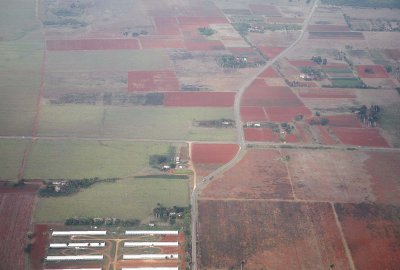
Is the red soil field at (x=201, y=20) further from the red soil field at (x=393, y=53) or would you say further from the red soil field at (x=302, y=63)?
the red soil field at (x=393, y=53)

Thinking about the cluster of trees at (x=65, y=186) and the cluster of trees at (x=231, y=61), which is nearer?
the cluster of trees at (x=65, y=186)

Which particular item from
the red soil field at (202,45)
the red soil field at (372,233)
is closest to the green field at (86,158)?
the red soil field at (372,233)

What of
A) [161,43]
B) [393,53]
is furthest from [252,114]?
[393,53]

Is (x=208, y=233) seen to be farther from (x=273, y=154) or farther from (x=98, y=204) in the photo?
(x=273, y=154)

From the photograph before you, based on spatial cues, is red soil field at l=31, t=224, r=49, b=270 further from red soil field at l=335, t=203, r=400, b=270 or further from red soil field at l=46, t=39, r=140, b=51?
red soil field at l=46, t=39, r=140, b=51

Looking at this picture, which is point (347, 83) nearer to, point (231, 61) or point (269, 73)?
point (269, 73)

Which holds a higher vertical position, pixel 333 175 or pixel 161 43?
pixel 161 43

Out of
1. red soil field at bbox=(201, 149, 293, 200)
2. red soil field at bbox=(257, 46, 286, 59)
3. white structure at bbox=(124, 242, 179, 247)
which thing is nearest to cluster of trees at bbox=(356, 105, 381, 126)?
red soil field at bbox=(201, 149, 293, 200)
